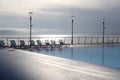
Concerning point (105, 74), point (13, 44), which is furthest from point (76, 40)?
point (105, 74)

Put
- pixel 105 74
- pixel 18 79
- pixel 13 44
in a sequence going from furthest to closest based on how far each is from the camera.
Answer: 1. pixel 13 44
2. pixel 105 74
3. pixel 18 79

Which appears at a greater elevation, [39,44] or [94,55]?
[39,44]

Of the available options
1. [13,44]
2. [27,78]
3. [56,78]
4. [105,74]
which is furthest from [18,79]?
[13,44]

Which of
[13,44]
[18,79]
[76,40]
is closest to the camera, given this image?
[18,79]

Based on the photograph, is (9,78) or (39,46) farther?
(39,46)

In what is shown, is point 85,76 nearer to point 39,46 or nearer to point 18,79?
point 18,79

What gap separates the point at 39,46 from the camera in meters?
26.9

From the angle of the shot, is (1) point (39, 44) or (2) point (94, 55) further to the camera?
(1) point (39, 44)

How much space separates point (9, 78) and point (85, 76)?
157 cm

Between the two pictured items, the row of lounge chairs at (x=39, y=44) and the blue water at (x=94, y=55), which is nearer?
the blue water at (x=94, y=55)

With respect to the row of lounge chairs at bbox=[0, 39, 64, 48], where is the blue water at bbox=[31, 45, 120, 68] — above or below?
below

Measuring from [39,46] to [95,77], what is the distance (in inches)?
850

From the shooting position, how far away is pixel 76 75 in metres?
5.82

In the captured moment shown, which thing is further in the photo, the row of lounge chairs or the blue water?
the row of lounge chairs
